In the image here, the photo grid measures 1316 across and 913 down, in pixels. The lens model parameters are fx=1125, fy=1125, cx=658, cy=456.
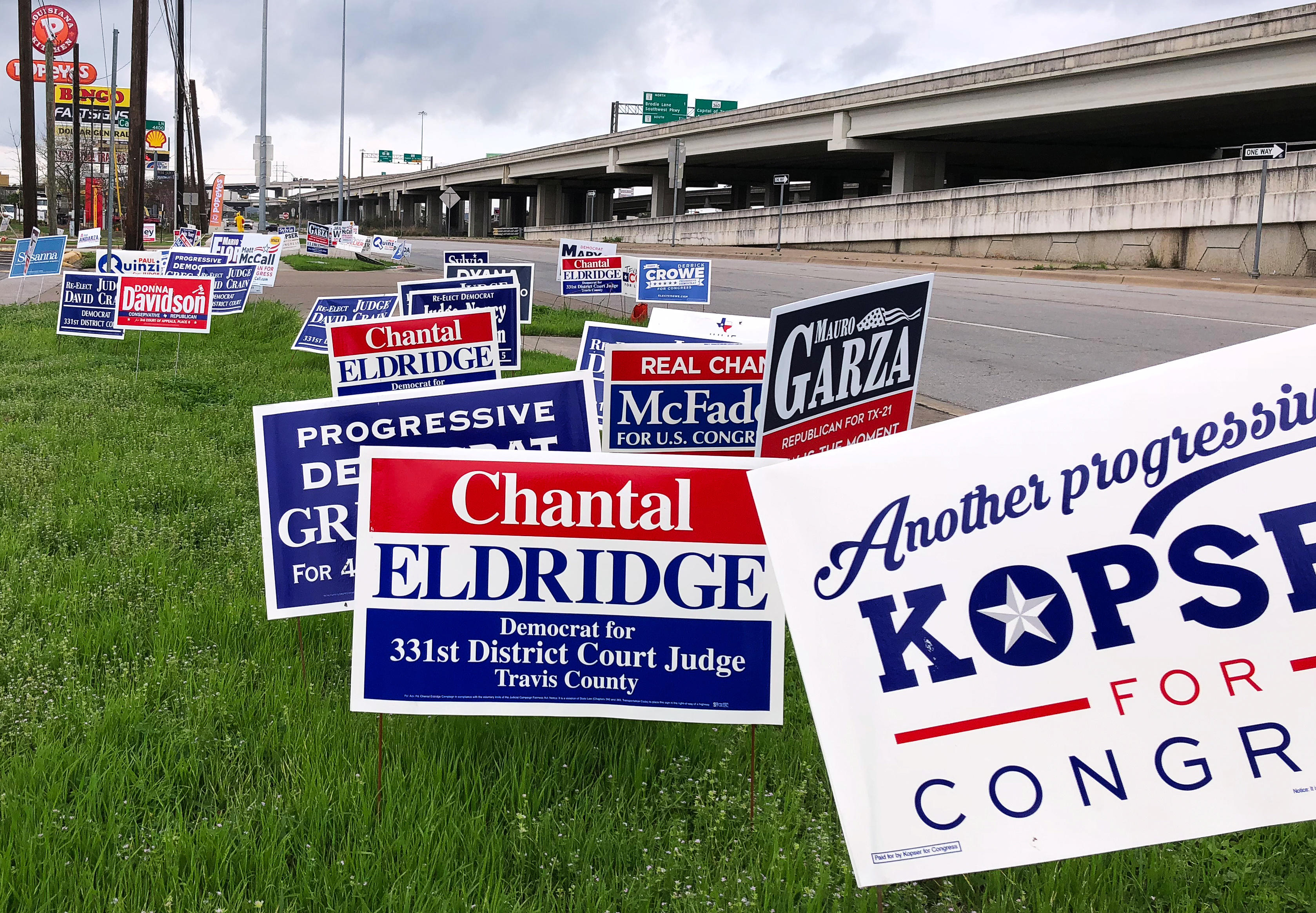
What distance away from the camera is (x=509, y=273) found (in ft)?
38.6

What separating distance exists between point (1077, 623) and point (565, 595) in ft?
4.30

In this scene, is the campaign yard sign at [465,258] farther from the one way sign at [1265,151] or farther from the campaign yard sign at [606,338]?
the one way sign at [1265,151]

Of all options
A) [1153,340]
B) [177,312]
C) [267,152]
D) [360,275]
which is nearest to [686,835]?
[177,312]

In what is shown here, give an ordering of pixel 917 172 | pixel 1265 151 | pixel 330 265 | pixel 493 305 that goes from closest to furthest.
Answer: pixel 493 305 < pixel 1265 151 < pixel 330 265 < pixel 917 172

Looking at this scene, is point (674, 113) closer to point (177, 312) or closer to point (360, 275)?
point (360, 275)

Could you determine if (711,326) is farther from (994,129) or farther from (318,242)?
(994,129)

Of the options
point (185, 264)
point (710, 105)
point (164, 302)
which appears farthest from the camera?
point (710, 105)

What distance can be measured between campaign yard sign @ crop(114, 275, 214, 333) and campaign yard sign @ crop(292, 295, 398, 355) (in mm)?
945

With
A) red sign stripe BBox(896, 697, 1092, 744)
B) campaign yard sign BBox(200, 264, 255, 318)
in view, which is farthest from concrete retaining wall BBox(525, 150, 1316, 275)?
red sign stripe BBox(896, 697, 1092, 744)

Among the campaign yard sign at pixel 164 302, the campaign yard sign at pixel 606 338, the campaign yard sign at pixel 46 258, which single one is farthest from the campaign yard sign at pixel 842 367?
the campaign yard sign at pixel 46 258

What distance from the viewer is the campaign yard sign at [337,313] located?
9602 millimetres

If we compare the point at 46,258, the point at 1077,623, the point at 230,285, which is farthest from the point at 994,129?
the point at 1077,623

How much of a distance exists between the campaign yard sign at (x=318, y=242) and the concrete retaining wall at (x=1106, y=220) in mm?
18295

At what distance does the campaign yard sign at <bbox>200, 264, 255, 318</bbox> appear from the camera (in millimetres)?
15172
